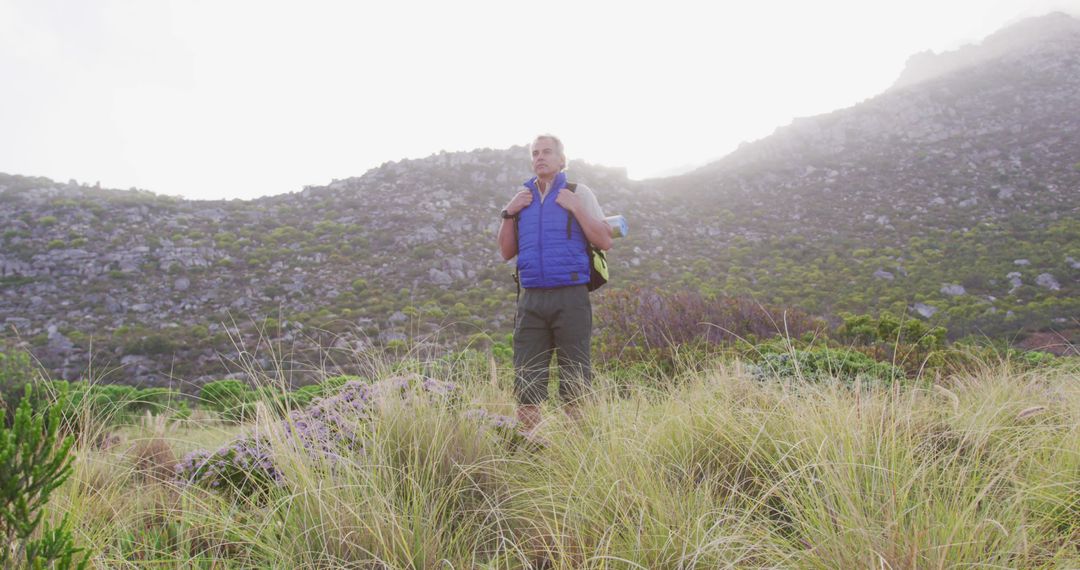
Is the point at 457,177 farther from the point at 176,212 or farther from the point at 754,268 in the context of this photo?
the point at 754,268

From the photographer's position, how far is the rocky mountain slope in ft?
44.7

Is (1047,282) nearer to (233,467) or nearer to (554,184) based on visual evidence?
(554,184)

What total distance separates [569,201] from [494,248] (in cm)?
1857

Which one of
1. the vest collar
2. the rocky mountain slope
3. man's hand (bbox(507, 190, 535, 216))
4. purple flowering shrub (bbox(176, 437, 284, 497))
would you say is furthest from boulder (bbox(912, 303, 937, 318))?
purple flowering shrub (bbox(176, 437, 284, 497))

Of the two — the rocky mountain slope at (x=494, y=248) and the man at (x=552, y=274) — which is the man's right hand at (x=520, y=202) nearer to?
the man at (x=552, y=274)

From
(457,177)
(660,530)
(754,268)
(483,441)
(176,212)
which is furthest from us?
(457,177)

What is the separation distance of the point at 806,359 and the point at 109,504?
475 centimetres

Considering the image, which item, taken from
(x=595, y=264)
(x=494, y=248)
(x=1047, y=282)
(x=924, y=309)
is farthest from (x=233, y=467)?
(x=1047, y=282)

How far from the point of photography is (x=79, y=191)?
24.3m

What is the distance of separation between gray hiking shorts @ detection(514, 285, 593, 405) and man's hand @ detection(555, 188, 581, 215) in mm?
501

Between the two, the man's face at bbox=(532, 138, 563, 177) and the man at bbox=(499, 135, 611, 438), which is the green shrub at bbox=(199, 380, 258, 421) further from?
the man's face at bbox=(532, 138, 563, 177)

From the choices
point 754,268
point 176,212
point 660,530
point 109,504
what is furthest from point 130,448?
point 176,212

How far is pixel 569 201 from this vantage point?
11.4 ft

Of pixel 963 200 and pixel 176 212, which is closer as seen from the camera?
pixel 176 212
